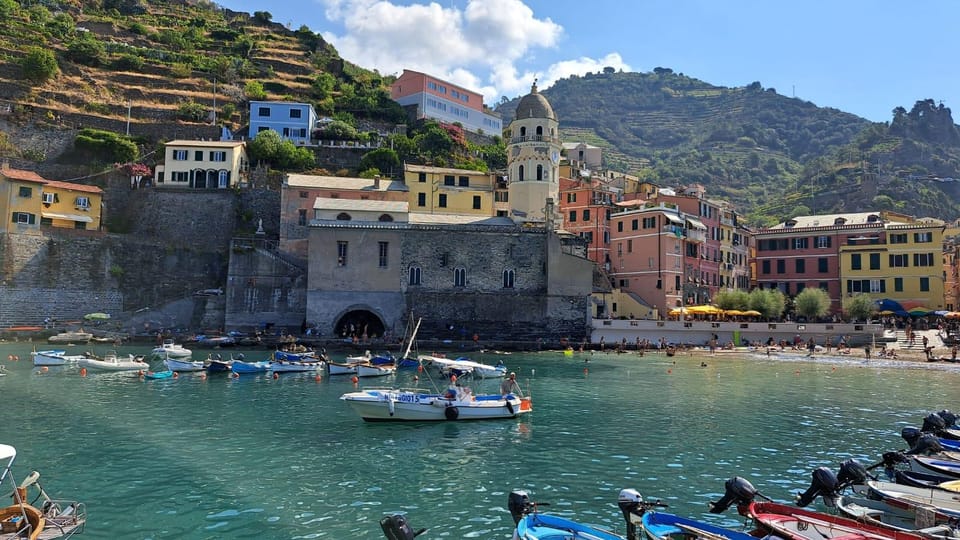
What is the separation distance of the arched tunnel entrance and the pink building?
39.0 meters

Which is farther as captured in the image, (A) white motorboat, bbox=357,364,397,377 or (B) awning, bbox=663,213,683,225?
(B) awning, bbox=663,213,683,225

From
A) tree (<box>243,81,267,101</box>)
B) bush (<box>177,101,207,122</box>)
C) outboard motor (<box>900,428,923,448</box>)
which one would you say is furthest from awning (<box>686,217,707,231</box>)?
bush (<box>177,101,207,122</box>)

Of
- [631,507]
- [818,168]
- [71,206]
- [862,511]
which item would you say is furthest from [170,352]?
[818,168]

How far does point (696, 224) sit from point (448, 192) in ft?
75.5

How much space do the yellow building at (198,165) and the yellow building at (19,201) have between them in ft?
34.3

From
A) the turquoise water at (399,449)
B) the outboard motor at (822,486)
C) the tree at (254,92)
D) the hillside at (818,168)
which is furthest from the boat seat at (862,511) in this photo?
the hillside at (818,168)

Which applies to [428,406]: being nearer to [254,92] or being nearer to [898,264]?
[898,264]

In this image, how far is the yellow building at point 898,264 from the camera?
183 ft

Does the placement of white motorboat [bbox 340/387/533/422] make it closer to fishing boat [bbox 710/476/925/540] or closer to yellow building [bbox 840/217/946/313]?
fishing boat [bbox 710/476/925/540]

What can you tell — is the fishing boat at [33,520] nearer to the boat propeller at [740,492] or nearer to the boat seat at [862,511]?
the boat propeller at [740,492]

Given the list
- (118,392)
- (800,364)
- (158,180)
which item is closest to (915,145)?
(800,364)

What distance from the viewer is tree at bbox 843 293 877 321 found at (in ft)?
176

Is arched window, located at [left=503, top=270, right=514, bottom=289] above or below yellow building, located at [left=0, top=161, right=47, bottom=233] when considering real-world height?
below

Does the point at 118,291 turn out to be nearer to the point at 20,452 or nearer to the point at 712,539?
the point at 20,452
